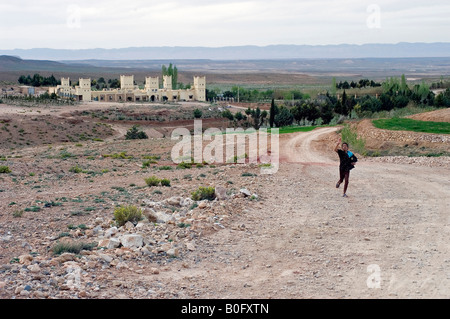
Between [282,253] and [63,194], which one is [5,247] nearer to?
[282,253]

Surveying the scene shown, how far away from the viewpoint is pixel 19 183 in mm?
17172

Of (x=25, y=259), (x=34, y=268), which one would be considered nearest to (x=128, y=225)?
(x=25, y=259)

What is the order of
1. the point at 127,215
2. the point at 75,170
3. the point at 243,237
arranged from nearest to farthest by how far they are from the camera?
the point at 243,237 < the point at 127,215 < the point at 75,170

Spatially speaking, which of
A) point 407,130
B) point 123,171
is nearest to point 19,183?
point 123,171

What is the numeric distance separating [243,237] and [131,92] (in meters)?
83.4

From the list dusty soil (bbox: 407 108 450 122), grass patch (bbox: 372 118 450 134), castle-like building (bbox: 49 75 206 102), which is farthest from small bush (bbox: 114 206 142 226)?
castle-like building (bbox: 49 75 206 102)

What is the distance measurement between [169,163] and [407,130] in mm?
11311

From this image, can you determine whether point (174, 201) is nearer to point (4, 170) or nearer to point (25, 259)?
point (25, 259)

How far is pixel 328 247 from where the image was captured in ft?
32.3

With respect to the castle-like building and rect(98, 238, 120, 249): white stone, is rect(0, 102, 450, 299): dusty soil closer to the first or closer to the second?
rect(98, 238, 120, 249): white stone

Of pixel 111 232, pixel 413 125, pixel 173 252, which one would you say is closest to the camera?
pixel 173 252

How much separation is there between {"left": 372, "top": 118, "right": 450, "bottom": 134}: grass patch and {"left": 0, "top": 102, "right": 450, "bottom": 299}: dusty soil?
29.9 ft

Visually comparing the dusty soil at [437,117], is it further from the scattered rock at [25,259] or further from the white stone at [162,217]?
the scattered rock at [25,259]

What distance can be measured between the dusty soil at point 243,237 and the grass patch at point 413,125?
912 centimetres
